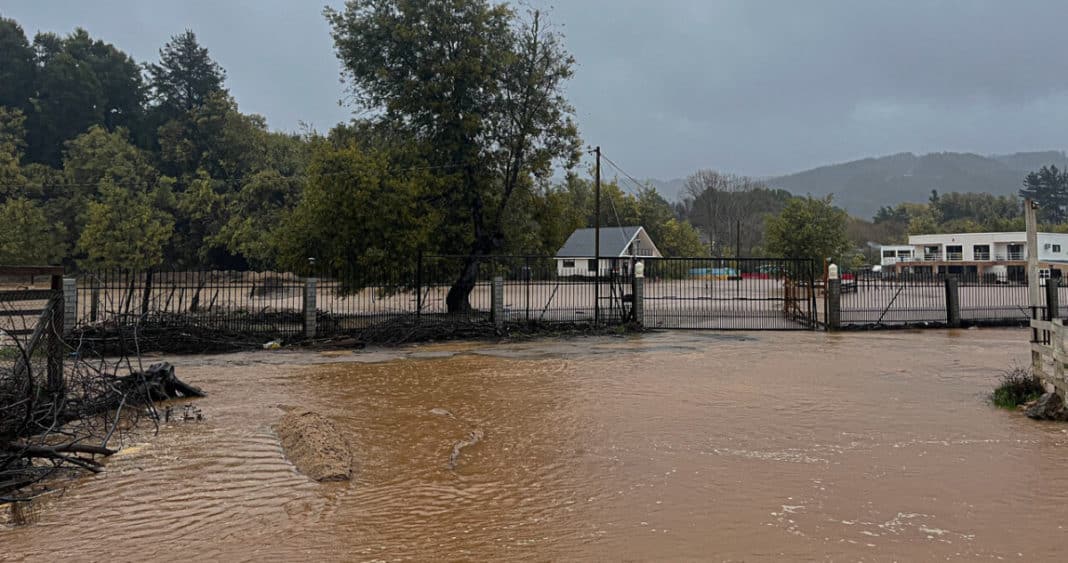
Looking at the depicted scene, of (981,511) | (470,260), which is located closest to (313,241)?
(470,260)

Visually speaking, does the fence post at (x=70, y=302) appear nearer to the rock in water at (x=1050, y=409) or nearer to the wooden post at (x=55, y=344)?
the wooden post at (x=55, y=344)

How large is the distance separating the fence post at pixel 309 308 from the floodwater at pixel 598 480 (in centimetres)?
689

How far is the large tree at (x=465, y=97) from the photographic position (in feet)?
81.2

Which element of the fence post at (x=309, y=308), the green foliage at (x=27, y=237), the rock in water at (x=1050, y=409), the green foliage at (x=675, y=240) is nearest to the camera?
the rock in water at (x=1050, y=409)

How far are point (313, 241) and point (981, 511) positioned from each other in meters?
21.2

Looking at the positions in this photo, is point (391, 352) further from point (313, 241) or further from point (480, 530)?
point (480, 530)

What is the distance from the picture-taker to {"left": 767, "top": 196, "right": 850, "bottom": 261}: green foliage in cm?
5306

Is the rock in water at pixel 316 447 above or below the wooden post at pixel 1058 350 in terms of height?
below

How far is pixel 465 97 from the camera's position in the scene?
82.6 ft

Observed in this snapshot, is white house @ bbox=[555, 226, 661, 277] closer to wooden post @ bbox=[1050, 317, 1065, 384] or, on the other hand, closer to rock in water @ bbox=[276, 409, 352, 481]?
wooden post @ bbox=[1050, 317, 1065, 384]

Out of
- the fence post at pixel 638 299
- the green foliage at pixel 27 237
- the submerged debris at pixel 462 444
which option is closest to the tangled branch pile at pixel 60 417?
the submerged debris at pixel 462 444

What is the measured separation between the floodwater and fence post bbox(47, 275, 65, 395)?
4.52 feet

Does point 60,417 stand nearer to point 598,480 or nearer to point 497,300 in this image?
point 598,480

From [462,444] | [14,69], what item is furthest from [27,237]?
[462,444]
